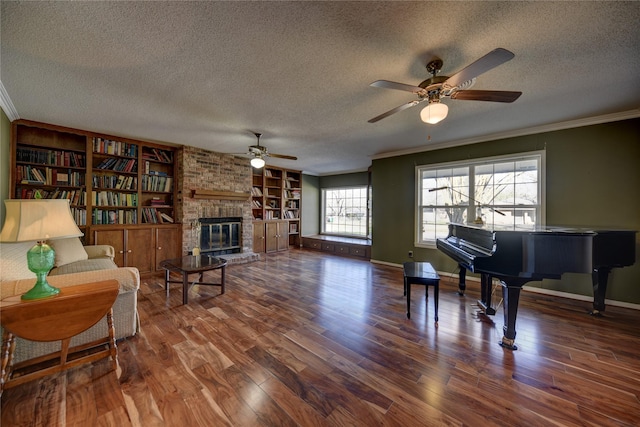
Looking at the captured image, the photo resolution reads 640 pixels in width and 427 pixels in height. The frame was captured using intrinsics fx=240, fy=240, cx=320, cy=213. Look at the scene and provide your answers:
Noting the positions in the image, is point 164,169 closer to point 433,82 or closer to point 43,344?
point 43,344

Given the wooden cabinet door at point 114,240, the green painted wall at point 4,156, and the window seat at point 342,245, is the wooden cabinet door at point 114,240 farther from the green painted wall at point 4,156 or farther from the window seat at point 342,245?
the window seat at point 342,245

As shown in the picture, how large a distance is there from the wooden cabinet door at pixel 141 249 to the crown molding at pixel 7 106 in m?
1.96

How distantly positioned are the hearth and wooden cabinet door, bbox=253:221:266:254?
2.22ft

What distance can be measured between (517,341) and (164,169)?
5.90m

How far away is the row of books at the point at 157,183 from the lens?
4.40 metres

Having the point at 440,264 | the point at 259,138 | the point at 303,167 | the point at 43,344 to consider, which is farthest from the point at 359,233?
the point at 43,344

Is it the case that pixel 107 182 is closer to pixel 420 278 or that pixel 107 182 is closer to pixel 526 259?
pixel 420 278

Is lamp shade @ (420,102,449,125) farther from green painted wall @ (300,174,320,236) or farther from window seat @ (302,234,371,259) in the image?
green painted wall @ (300,174,320,236)

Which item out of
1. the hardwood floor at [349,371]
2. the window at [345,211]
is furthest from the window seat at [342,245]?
the hardwood floor at [349,371]

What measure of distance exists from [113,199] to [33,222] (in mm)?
3036

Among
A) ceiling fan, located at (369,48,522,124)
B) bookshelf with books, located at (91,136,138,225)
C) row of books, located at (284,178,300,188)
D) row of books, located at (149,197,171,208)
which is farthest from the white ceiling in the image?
row of books, located at (284,178,300,188)

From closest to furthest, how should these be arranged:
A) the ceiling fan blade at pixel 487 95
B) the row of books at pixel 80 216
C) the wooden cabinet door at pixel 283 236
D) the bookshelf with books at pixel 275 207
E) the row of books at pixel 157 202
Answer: the ceiling fan blade at pixel 487 95 < the row of books at pixel 80 216 < the row of books at pixel 157 202 < the bookshelf with books at pixel 275 207 < the wooden cabinet door at pixel 283 236

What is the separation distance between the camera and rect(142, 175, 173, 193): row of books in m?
4.40

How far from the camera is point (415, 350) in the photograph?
2.02 metres
